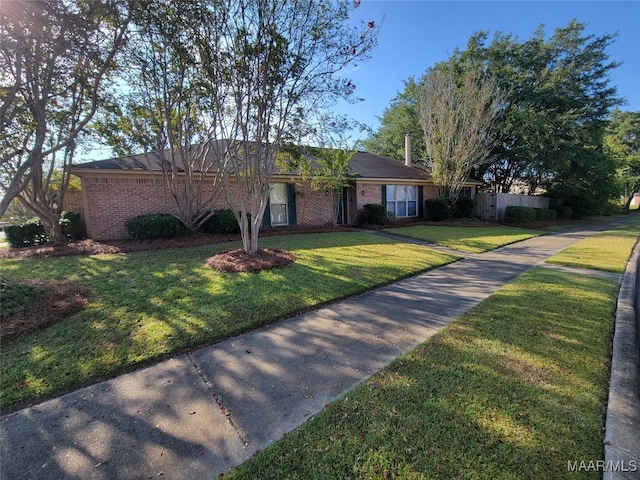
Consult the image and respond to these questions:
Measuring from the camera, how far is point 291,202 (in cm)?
1359

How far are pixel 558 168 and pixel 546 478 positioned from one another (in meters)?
24.2

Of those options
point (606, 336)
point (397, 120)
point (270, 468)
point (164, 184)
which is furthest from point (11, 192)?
point (397, 120)

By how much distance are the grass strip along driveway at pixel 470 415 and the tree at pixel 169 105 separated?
23.6 ft

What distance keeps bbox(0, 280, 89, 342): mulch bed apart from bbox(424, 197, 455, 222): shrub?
1629 cm

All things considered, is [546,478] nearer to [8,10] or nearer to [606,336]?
[606,336]

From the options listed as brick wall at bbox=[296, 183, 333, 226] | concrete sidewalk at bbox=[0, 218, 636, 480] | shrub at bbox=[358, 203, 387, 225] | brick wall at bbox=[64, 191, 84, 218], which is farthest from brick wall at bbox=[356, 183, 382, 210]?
brick wall at bbox=[64, 191, 84, 218]

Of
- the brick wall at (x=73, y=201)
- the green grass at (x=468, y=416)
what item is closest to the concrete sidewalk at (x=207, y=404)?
A: the green grass at (x=468, y=416)

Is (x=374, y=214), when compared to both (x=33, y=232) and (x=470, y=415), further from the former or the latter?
(x=33, y=232)

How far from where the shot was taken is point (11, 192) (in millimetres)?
5121

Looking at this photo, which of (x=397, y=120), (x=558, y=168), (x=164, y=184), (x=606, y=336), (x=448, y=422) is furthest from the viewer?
(x=397, y=120)

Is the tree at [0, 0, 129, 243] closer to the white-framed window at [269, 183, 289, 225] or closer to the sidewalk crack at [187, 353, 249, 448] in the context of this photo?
the sidewalk crack at [187, 353, 249, 448]

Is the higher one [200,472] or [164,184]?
[164,184]

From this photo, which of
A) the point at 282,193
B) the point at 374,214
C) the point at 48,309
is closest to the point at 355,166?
the point at 374,214

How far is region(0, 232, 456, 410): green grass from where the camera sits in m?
3.00
